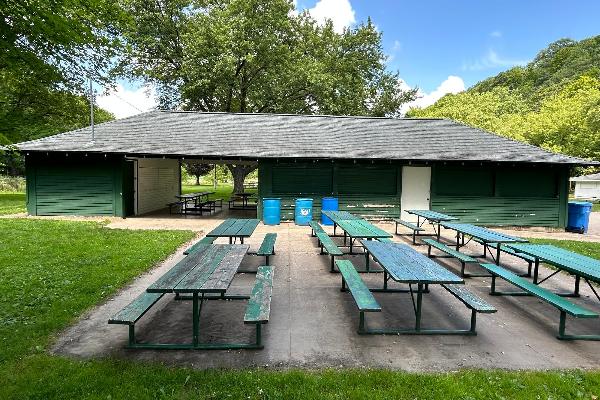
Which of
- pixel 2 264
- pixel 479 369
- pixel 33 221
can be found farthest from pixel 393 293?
pixel 33 221

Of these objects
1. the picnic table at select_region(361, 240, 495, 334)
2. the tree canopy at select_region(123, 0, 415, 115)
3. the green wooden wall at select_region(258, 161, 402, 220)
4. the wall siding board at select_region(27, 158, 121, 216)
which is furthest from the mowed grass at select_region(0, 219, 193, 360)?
the tree canopy at select_region(123, 0, 415, 115)

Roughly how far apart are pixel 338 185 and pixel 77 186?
9.61 meters

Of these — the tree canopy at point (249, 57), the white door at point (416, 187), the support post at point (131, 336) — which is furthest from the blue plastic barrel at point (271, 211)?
the tree canopy at point (249, 57)

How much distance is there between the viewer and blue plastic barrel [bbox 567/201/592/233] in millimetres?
11971

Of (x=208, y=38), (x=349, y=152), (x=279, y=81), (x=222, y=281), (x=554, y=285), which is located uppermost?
(x=208, y=38)

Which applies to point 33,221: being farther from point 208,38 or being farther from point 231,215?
point 208,38

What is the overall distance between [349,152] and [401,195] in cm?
259

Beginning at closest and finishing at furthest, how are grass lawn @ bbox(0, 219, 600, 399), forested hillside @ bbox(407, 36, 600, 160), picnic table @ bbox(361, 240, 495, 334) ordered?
grass lawn @ bbox(0, 219, 600, 399) < picnic table @ bbox(361, 240, 495, 334) < forested hillside @ bbox(407, 36, 600, 160)

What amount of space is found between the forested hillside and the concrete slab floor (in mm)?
32631

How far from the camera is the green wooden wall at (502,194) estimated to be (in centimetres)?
1269

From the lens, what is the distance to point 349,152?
41.8ft

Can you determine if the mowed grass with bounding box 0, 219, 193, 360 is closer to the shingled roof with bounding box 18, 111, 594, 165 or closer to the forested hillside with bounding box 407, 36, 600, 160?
the shingled roof with bounding box 18, 111, 594, 165

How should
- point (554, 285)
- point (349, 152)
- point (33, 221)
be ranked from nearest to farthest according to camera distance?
point (554, 285)
point (33, 221)
point (349, 152)

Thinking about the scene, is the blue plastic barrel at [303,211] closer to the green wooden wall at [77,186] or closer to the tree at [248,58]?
the green wooden wall at [77,186]
